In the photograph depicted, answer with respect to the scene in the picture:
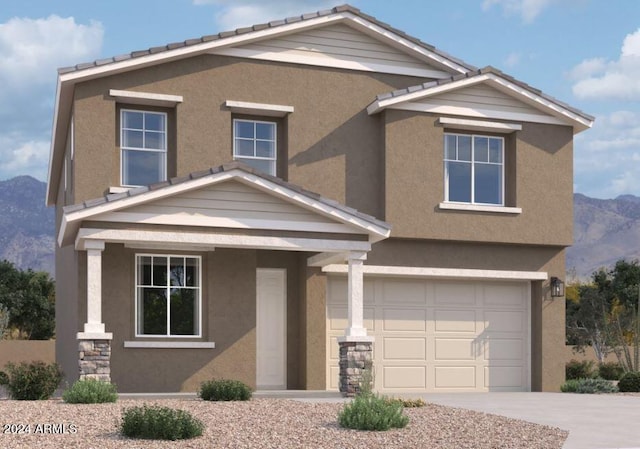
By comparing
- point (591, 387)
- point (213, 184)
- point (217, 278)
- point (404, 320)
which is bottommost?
point (591, 387)

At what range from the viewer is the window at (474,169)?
22.8m

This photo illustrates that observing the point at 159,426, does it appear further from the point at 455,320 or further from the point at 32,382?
the point at 455,320

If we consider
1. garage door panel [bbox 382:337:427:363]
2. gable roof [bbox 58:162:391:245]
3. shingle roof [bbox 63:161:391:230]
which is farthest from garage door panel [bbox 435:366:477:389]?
shingle roof [bbox 63:161:391:230]

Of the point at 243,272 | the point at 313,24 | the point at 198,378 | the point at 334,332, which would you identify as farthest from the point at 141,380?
the point at 313,24

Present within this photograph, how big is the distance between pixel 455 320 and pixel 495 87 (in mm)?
5425

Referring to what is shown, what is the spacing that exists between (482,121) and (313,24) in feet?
14.6

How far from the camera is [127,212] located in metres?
17.9

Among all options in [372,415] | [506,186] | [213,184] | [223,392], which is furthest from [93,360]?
[506,186]

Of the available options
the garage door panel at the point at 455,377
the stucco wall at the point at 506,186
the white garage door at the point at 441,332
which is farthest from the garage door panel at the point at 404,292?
the garage door panel at the point at 455,377

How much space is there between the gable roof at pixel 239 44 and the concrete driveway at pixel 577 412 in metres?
7.89

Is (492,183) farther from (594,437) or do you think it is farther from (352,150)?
(594,437)

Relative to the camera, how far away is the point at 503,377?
23281mm

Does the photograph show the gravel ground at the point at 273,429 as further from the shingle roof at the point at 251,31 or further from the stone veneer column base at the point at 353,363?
the shingle roof at the point at 251,31

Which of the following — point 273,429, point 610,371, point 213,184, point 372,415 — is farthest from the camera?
point 610,371
